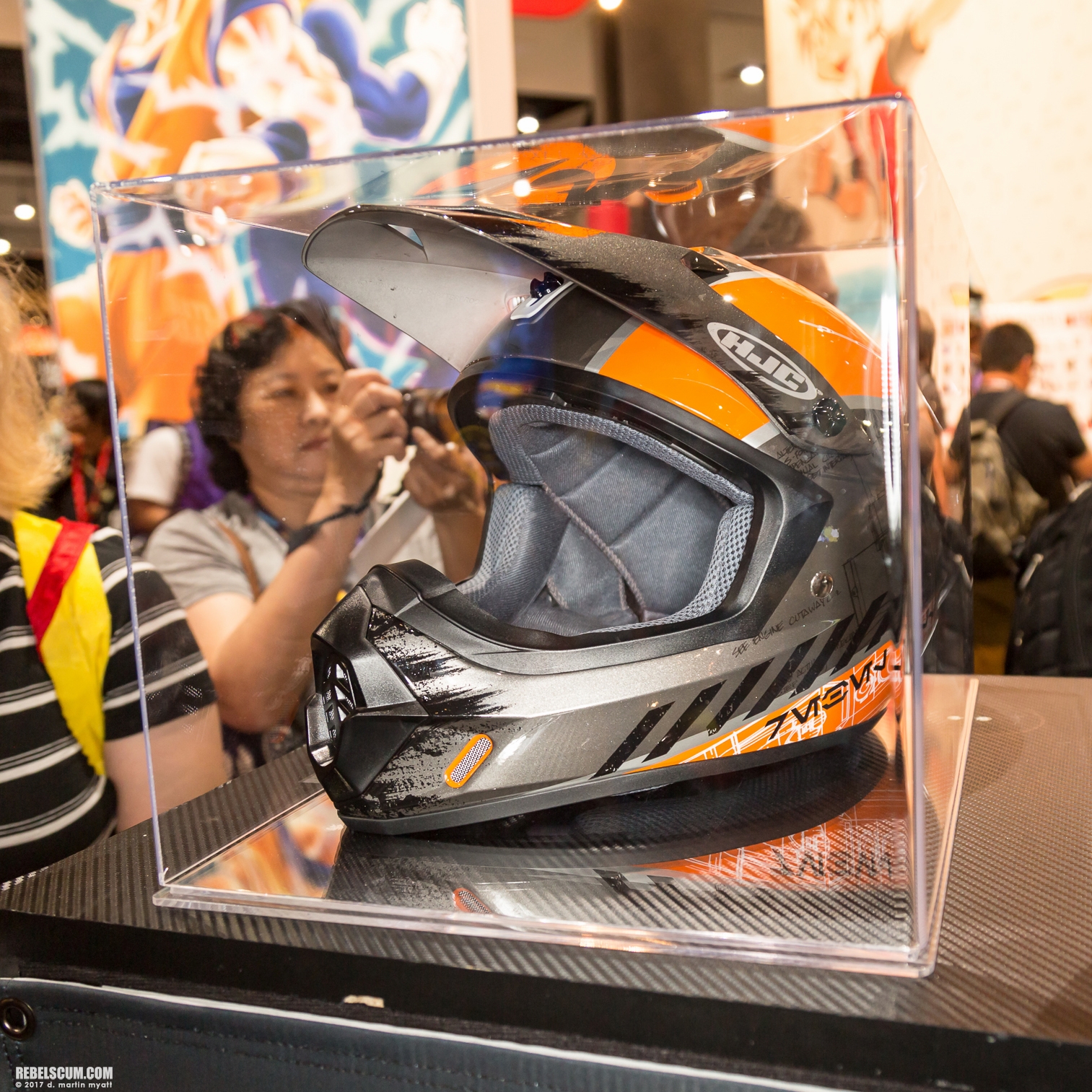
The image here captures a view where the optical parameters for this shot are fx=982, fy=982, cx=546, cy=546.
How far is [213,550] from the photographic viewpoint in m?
0.77

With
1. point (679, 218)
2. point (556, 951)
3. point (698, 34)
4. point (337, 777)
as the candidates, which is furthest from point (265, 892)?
point (698, 34)

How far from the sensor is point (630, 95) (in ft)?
6.56

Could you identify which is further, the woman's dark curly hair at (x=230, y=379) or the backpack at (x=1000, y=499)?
the backpack at (x=1000, y=499)

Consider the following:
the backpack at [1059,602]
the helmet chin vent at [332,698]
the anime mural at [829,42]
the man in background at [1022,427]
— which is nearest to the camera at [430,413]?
the helmet chin vent at [332,698]

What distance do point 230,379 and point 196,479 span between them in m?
0.08

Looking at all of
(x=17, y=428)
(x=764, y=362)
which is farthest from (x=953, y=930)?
(x=17, y=428)

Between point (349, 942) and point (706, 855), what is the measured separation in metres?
0.21

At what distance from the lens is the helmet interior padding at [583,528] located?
759mm

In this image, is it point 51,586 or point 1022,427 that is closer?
point 51,586

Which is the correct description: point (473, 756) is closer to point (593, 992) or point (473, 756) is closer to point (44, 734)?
point (593, 992)

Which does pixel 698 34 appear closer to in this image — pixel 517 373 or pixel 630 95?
pixel 630 95

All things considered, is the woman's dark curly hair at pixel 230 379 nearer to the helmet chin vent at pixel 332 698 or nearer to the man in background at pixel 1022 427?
the helmet chin vent at pixel 332 698

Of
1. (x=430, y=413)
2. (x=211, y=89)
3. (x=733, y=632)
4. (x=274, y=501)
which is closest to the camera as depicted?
(x=733, y=632)
